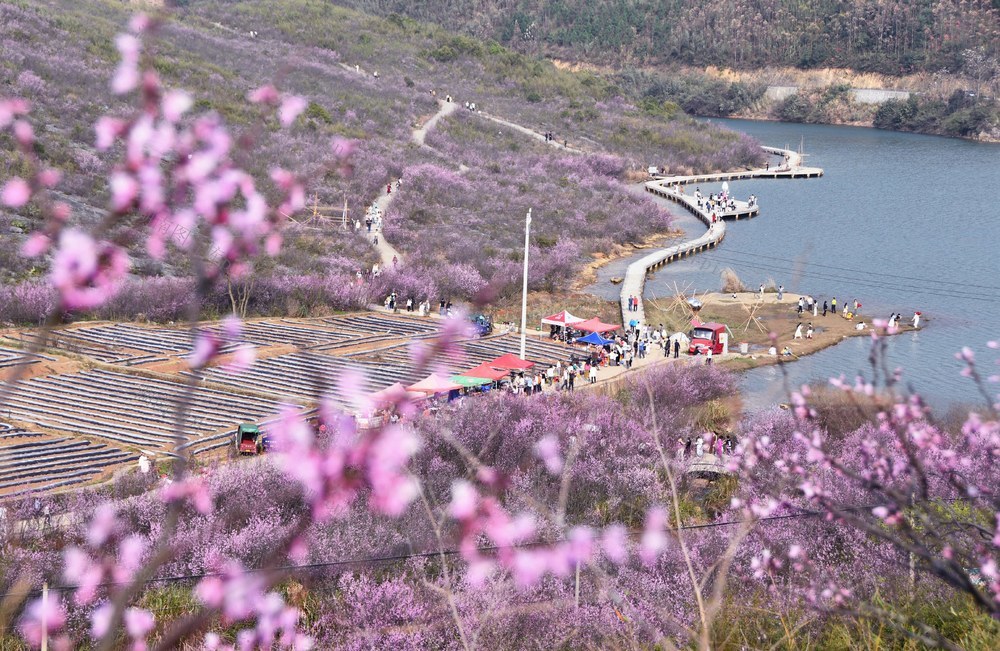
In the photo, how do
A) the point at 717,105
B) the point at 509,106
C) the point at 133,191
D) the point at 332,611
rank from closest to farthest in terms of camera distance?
the point at 133,191 < the point at 332,611 < the point at 509,106 < the point at 717,105

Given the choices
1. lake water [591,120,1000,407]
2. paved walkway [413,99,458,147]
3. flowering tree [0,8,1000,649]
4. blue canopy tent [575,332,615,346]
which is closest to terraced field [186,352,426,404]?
flowering tree [0,8,1000,649]

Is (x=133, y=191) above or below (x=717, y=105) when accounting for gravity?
above

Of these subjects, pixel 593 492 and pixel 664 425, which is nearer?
pixel 593 492

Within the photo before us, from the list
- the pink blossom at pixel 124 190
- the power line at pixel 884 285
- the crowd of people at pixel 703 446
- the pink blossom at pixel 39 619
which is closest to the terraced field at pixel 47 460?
the pink blossom at pixel 39 619

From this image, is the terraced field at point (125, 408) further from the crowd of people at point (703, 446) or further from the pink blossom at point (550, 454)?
the crowd of people at point (703, 446)

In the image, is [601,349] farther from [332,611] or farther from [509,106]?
[509,106]

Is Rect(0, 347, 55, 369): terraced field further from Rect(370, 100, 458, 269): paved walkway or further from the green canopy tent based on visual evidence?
Rect(370, 100, 458, 269): paved walkway

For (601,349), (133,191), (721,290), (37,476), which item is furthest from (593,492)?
(721,290)

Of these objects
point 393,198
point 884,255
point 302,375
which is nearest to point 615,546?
point 302,375
